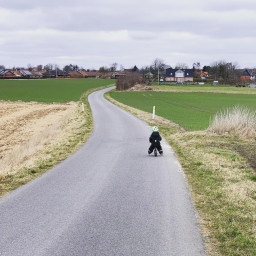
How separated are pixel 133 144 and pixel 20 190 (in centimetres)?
835

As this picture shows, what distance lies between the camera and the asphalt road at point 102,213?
538cm

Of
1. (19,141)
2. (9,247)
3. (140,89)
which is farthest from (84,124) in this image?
(140,89)

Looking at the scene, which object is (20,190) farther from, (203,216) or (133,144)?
(133,144)

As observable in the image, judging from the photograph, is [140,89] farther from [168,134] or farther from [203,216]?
[203,216]

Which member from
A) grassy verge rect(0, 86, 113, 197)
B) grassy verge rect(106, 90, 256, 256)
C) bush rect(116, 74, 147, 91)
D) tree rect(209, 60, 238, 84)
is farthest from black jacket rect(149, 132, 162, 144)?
tree rect(209, 60, 238, 84)

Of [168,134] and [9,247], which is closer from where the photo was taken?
[9,247]

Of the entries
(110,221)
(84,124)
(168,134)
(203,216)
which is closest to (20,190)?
(110,221)

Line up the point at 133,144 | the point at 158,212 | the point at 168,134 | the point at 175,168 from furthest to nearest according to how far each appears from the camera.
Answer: the point at 168,134 < the point at 133,144 < the point at 175,168 < the point at 158,212

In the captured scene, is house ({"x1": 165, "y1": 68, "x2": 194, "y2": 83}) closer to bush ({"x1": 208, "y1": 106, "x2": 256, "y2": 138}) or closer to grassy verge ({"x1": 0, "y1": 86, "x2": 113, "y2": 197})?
Result: bush ({"x1": 208, "y1": 106, "x2": 256, "y2": 138})

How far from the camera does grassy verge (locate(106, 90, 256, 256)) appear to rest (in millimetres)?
5719

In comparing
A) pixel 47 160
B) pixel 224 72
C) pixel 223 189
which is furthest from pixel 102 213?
pixel 224 72

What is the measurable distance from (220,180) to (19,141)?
14.9m

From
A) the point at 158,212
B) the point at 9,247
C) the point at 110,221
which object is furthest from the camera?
the point at 158,212

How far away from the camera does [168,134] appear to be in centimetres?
2003
